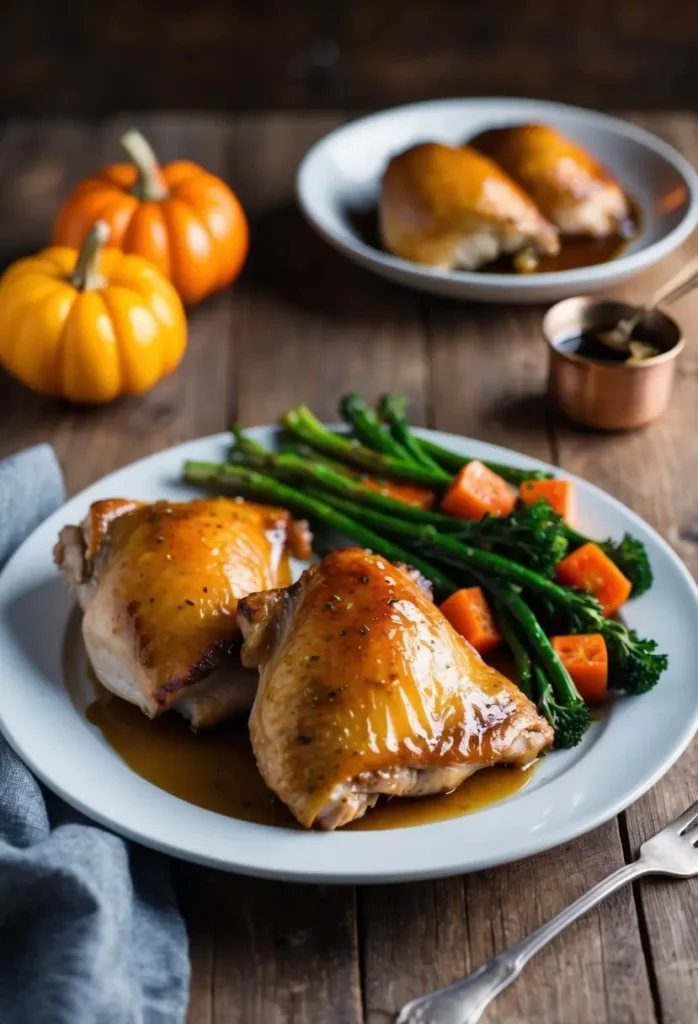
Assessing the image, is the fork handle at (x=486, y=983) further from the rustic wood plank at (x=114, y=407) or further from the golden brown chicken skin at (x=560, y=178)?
the golden brown chicken skin at (x=560, y=178)

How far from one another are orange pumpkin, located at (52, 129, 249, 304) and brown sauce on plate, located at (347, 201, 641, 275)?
0.52 m

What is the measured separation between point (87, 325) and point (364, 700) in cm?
207

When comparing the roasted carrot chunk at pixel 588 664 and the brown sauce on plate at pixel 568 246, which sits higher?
the roasted carrot chunk at pixel 588 664

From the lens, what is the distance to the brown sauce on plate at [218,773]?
276 centimetres

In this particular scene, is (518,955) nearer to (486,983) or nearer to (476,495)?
(486,983)

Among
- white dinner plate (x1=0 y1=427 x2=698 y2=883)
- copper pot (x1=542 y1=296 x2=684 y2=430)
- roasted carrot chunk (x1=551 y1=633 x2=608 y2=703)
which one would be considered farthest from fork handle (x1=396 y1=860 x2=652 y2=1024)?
copper pot (x1=542 y1=296 x2=684 y2=430)

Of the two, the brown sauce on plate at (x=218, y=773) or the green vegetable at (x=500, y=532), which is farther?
the green vegetable at (x=500, y=532)

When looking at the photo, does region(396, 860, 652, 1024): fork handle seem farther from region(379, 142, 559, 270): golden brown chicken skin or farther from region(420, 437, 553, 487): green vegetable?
region(379, 142, 559, 270): golden brown chicken skin

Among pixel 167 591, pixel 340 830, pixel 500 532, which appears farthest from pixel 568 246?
pixel 340 830

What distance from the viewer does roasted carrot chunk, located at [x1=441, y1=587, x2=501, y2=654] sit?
327 centimetres

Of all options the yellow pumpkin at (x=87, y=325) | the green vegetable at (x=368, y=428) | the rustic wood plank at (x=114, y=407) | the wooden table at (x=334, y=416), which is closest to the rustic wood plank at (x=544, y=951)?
the wooden table at (x=334, y=416)

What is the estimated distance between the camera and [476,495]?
12.1 ft

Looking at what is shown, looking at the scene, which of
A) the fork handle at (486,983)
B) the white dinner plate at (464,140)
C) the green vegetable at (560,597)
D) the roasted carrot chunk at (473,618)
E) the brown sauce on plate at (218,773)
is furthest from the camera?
the white dinner plate at (464,140)

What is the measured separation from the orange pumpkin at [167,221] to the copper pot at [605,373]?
136 centimetres
